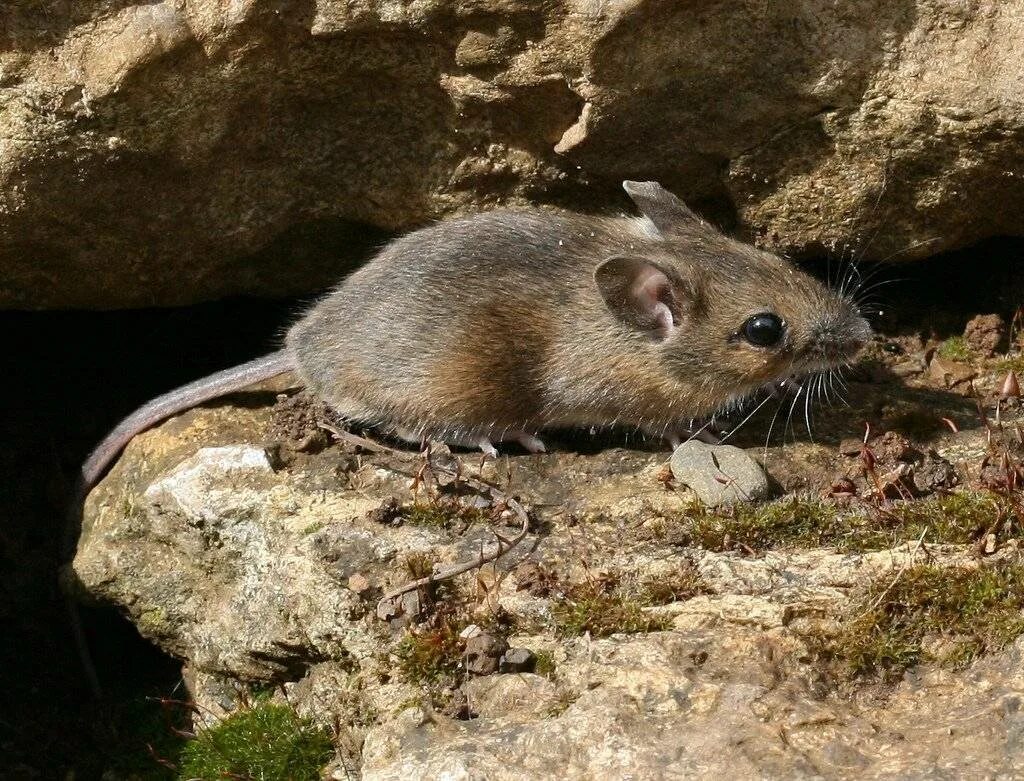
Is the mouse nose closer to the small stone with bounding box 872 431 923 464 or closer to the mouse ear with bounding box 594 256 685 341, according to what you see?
the small stone with bounding box 872 431 923 464

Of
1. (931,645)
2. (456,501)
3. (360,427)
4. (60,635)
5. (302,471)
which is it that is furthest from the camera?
(60,635)

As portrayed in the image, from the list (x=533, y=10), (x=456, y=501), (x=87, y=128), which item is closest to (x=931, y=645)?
(x=456, y=501)

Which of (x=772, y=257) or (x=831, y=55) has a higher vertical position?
(x=831, y=55)

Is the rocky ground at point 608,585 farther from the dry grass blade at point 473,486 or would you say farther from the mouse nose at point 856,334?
the mouse nose at point 856,334

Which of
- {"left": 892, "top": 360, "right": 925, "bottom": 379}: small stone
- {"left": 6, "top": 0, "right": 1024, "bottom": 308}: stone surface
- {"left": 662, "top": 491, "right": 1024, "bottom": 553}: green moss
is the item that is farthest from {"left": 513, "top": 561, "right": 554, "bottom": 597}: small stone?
{"left": 892, "top": 360, "right": 925, "bottom": 379}: small stone

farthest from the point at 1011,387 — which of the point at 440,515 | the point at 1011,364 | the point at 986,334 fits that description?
the point at 440,515

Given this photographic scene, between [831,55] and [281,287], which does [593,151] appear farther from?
[281,287]
